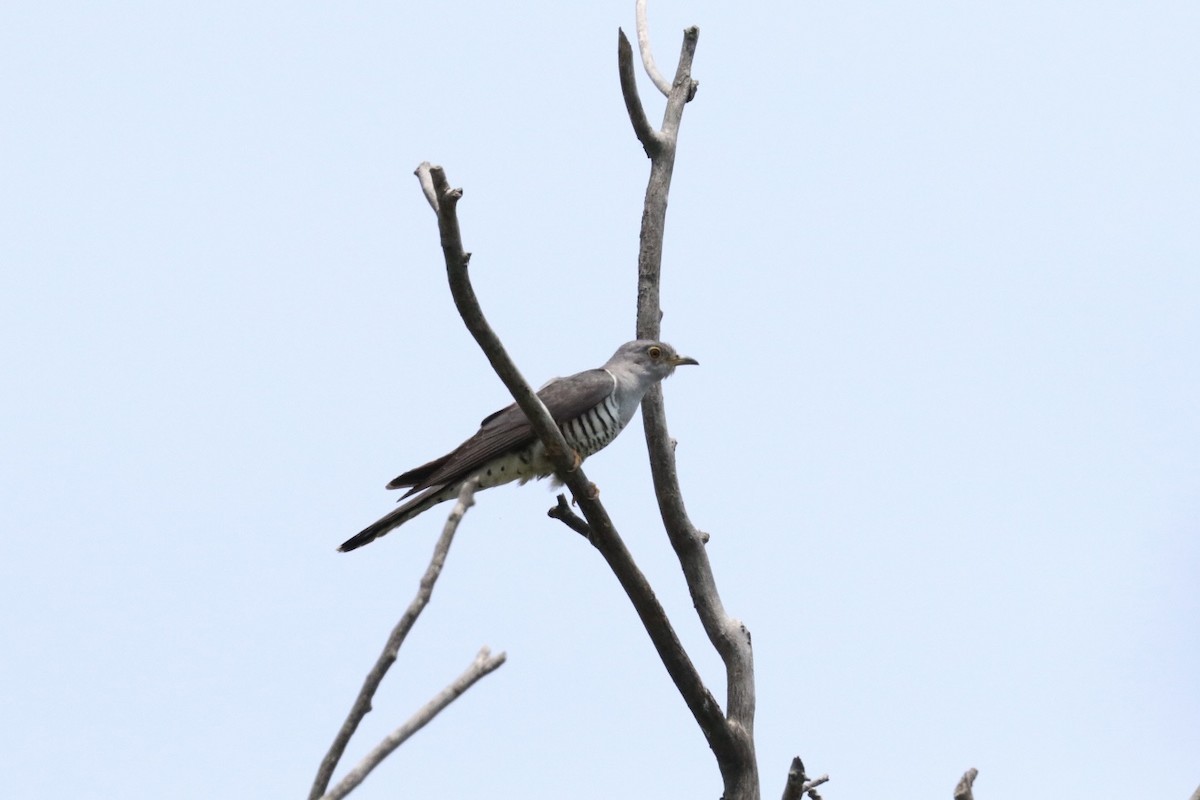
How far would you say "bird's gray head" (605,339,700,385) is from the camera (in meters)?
6.47

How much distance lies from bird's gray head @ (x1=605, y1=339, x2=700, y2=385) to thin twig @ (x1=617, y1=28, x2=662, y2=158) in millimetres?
908

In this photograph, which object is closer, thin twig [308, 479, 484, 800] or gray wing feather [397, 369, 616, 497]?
thin twig [308, 479, 484, 800]

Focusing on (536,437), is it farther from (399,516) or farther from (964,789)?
(964,789)

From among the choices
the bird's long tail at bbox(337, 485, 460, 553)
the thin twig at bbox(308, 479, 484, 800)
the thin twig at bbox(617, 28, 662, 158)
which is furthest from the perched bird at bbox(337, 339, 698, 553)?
the thin twig at bbox(308, 479, 484, 800)

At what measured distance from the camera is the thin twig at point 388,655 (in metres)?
2.40

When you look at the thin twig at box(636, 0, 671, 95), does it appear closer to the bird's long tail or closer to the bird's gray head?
the bird's gray head

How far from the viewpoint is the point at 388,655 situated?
2480 mm

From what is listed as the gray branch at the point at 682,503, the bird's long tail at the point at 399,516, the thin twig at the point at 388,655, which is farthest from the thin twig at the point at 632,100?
the thin twig at the point at 388,655

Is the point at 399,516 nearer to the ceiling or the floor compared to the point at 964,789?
nearer to the ceiling

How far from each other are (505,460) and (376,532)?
26.2 inches

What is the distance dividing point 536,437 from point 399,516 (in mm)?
708

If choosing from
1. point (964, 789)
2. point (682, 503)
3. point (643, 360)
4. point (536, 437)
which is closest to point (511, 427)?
point (536, 437)

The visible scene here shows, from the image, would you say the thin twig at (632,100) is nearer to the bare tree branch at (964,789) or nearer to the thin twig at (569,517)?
the thin twig at (569,517)

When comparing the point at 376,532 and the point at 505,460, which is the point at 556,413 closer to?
the point at 505,460
